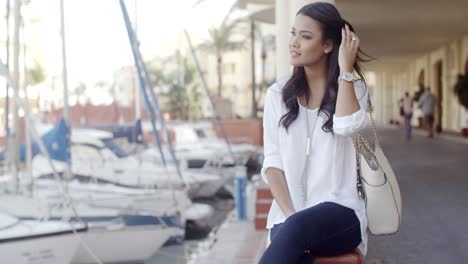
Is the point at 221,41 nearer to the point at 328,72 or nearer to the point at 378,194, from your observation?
the point at 328,72

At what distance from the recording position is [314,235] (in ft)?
9.44

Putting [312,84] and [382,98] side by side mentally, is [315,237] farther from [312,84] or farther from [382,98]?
[382,98]

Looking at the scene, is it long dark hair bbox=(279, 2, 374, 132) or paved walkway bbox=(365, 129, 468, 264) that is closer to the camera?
long dark hair bbox=(279, 2, 374, 132)

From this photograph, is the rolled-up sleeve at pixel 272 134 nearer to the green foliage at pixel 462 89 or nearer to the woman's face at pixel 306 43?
the woman's face at pixel 306 43

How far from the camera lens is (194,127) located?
90.1 ft

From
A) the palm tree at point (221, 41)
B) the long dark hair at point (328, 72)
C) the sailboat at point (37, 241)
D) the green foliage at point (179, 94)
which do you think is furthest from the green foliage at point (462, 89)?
the palm tree at point (221, 41)

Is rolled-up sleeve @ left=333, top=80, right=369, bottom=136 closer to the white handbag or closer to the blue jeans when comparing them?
the white handbag

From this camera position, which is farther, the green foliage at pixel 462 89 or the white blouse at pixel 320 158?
the green foliage at pixel 462 89

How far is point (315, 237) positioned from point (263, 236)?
6114mm

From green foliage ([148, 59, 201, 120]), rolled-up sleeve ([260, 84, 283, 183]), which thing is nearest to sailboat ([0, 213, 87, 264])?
rolled-up sleeve ([260, 84, 283, 183])

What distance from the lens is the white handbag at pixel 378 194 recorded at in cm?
307

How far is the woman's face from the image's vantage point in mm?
3230

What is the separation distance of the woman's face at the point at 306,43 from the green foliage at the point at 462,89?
21172 millimetres

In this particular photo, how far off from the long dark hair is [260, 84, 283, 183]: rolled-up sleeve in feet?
0.15
